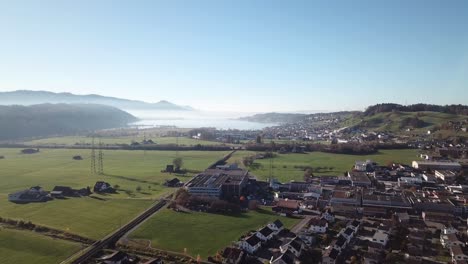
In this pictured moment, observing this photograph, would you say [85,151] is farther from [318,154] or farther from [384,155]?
[384,155]

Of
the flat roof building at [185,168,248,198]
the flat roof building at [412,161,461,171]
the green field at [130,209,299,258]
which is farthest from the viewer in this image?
the flat roof building at [412,161,461,171]

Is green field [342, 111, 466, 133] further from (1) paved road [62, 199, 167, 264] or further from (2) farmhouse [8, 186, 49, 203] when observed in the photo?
(2) farmhouse [8, 186, 49, 203]

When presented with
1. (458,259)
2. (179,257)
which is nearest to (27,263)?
(179,257)

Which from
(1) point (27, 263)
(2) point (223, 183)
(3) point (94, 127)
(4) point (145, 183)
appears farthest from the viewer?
(3) point (94, 127)

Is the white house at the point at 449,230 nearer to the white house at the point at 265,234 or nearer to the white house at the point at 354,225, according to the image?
the white house at the point at 354,225

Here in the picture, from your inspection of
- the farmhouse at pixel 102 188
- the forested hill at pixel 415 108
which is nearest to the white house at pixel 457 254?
the farmhouse at pixel 102 188

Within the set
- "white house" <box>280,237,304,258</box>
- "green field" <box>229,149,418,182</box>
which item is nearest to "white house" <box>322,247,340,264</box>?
"white house" <box>280,237,304,258</box>

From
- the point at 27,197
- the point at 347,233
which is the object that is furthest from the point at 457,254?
the point at 27,197

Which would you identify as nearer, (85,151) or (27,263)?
(27,263)
